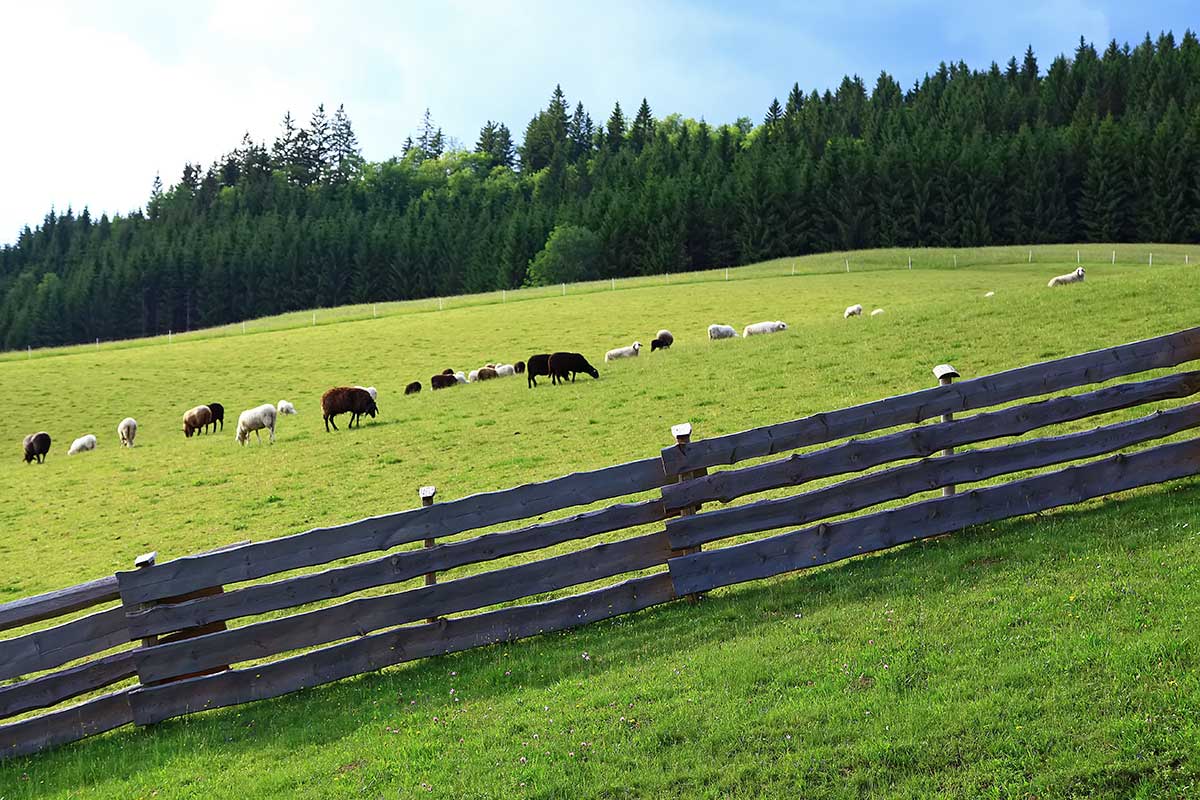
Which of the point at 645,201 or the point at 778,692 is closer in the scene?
the point at 778,692

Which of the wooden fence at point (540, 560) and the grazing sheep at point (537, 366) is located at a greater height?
the grazing sheep at point (537, 366)

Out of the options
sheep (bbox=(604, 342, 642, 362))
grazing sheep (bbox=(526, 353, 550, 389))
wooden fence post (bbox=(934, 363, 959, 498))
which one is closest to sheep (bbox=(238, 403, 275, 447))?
grazing sheep (bbox=(526, 353, 550, 389))

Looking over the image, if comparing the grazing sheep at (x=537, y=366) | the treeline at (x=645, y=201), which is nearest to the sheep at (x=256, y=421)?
the grazing sheep at (x=537, y=366)

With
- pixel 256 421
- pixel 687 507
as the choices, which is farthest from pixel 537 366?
pixel 687 507

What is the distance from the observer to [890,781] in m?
6.56

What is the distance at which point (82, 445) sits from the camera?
3581cm

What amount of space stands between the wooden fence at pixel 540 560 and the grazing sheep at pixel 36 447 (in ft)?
94.0

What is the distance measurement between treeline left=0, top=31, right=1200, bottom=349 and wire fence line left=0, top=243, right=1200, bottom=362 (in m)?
23.3

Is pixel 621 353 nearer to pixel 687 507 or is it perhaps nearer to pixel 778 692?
pixel 687 507

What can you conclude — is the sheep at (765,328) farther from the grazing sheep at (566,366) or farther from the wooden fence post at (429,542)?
the wooden fence post at (429,542)

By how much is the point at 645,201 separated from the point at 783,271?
1522 inches

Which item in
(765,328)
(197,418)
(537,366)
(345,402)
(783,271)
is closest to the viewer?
(345,402)

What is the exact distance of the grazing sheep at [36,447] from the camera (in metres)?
34.8

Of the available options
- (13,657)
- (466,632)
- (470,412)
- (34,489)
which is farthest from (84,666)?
(34,489)
